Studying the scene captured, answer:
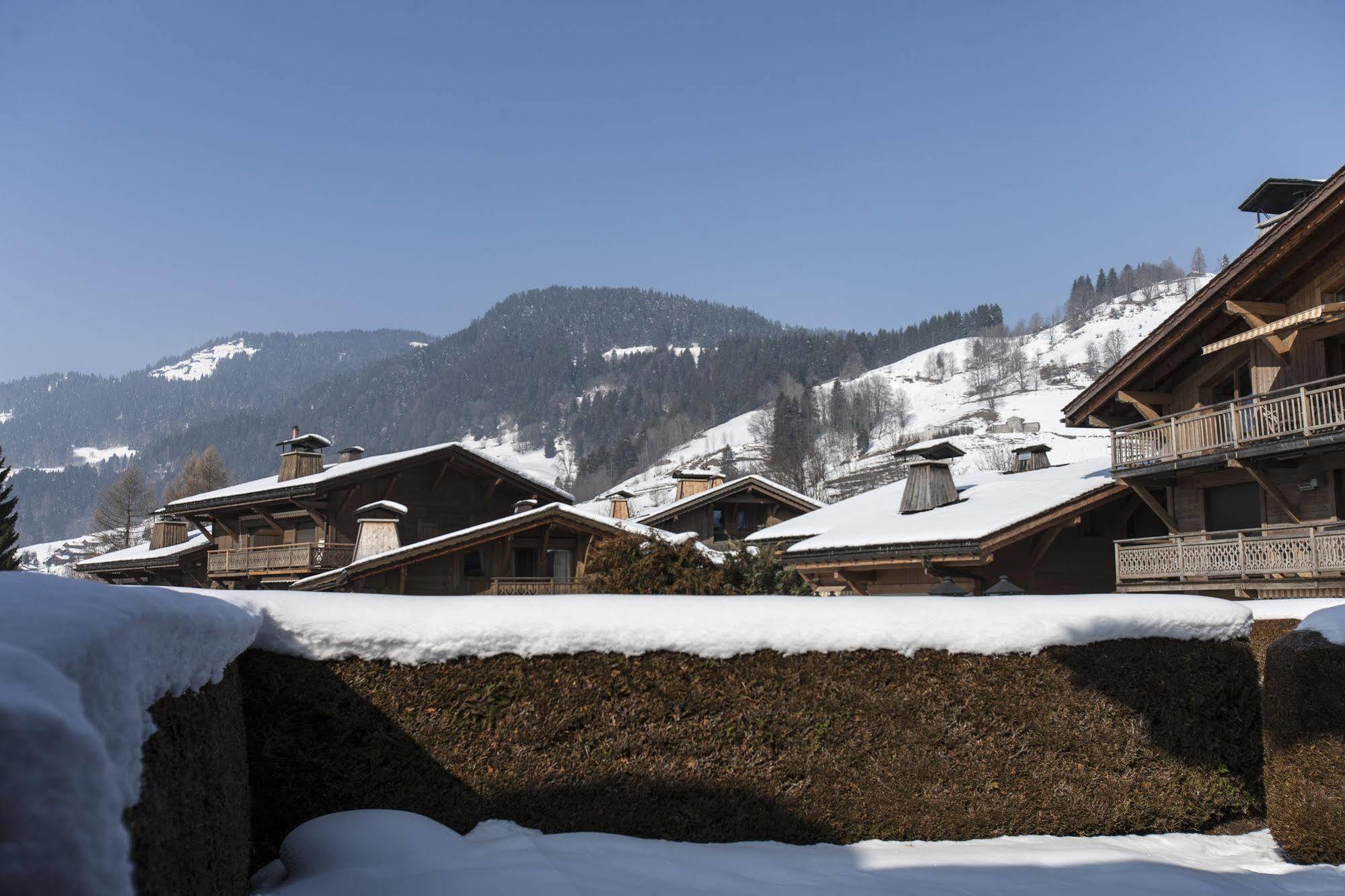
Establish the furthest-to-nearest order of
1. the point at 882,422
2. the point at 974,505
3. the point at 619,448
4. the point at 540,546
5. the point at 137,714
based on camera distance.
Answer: the point at 619,448 < the point at 882,422 < the point at 540,546 < the point at 974,505 < the point at 137,714

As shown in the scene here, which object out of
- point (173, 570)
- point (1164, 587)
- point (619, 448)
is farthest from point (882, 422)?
point (1164, 587)

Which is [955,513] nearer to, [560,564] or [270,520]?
[560,564]

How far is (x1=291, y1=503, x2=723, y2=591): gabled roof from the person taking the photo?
25.7 metres

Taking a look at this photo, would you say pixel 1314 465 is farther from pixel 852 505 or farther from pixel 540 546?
pixel 540 546

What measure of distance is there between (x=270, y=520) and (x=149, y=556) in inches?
558

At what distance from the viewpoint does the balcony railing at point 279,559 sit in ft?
116

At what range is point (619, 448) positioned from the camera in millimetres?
162500

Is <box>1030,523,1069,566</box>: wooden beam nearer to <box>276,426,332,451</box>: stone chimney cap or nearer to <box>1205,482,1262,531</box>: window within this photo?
<box>1205,482,1262,531</box>: window

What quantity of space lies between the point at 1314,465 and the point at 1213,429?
7.61 feet

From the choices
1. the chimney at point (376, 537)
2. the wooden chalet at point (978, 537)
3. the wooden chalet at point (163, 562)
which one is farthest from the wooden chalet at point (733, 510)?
the wooden chalet at point (163, 562)

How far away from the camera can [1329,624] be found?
903 cm

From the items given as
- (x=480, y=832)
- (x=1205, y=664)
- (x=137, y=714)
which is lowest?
(x=480, y=832)

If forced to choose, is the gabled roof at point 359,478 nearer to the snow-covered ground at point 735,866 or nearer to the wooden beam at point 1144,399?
the wooden beam at point 1144,399

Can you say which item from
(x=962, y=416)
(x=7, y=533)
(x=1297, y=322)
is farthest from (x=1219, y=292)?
(x=962, y=416)
